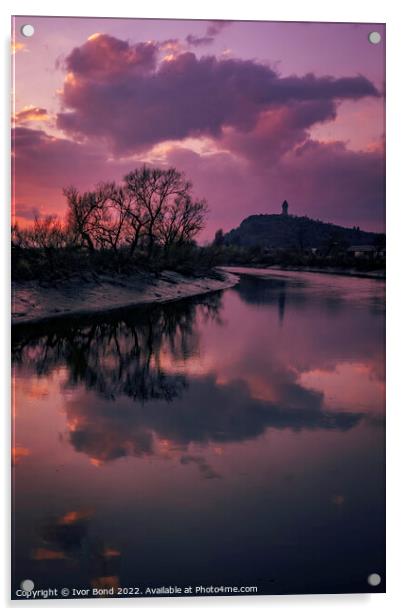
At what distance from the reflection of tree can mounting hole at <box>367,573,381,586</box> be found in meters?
1.46

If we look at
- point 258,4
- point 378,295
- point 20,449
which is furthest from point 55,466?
point 258,4

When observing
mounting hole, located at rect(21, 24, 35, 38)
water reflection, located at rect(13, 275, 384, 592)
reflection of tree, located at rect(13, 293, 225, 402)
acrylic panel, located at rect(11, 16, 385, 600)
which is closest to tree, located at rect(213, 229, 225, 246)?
acrylic panel, located at rect(11, 16, 385, 600)

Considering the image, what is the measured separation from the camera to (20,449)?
3.69 meters

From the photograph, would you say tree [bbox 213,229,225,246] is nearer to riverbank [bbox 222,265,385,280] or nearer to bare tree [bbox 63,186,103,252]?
riverbank [bbox 222,265,385,280]

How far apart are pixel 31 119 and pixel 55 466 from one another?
1.95m

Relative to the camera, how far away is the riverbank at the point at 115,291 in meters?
4.06

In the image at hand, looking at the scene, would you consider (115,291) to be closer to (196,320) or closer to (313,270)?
(196,320)

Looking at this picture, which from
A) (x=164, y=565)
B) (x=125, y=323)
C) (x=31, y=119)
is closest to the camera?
(x=164, y=565)

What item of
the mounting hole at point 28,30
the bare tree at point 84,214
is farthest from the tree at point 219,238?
the mounting hole at point 28,30

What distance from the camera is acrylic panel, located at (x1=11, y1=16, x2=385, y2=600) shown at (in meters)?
3.58

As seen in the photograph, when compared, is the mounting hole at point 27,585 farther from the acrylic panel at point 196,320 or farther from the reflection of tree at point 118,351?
the reflection of tree at point 118,351

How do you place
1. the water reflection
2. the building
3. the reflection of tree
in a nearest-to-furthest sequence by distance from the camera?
the water reflection
the reflection of tree
the building

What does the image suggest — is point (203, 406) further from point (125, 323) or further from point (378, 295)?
point (378, 295)
